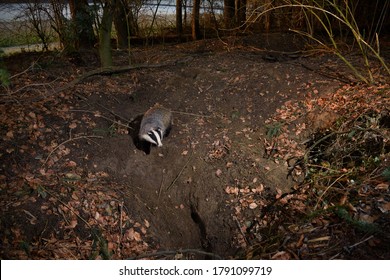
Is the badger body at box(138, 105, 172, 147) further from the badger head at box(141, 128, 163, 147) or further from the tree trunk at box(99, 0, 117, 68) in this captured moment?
the tree trunk at box(99, 0, 117, 68)

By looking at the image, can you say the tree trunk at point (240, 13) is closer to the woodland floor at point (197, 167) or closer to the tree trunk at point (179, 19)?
the tree trunk at point (179, 19)

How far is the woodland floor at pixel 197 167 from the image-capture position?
2.81 metres

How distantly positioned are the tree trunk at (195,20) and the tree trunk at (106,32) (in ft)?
14.5

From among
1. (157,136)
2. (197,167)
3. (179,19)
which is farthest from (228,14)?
(197,167)

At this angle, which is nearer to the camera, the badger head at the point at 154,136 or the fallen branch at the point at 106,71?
the badger head at the point at 154,136

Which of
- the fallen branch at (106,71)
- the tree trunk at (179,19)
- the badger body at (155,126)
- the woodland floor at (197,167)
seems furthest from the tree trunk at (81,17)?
the tree trunk at (179,19)

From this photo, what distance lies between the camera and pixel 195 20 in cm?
952

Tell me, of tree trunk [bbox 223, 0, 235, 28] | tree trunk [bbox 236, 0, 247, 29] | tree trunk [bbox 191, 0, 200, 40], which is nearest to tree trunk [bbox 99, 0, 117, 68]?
tree trunk [bbox 191, 0, 200, 40]

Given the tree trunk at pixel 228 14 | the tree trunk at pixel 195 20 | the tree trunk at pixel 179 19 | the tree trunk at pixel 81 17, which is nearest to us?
the tree trunk at pixel 81 17

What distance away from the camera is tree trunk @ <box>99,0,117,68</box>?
5.21 m

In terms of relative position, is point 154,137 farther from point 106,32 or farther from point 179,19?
point 179,19

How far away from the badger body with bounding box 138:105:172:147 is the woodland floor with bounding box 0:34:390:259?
0.25 meters

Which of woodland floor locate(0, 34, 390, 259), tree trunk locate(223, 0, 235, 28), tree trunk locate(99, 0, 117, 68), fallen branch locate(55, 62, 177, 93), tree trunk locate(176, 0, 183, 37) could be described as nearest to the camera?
woodland floor locate(0, 34, 390, 259)

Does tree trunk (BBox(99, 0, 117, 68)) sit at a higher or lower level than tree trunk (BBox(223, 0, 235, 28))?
lower
